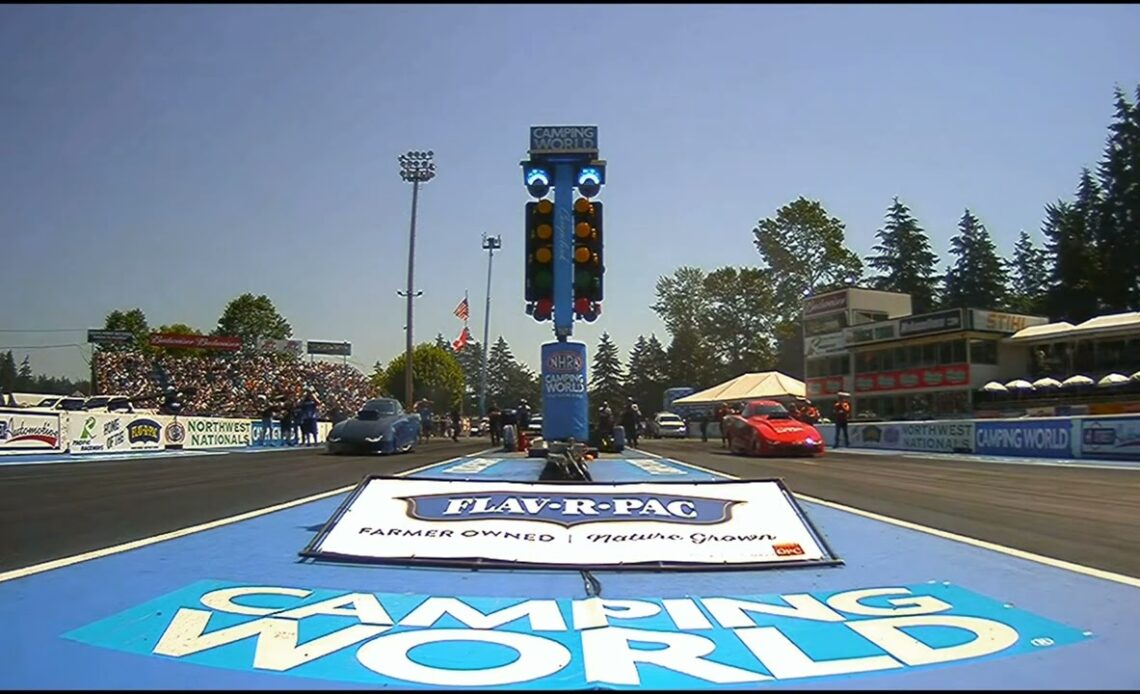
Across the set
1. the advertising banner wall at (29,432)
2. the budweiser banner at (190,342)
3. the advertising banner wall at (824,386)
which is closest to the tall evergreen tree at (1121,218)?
the advertising banner wall at (824,386)

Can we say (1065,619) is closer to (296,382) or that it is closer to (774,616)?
(774,616)

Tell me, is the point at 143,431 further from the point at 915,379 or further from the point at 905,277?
the point at 905,277

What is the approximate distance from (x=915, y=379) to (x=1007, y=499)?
41.8 meters

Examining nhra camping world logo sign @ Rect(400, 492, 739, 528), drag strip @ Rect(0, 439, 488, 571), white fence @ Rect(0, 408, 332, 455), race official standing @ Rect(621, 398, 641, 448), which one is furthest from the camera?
race official standing @ Rect(621, 398, 641, 448)

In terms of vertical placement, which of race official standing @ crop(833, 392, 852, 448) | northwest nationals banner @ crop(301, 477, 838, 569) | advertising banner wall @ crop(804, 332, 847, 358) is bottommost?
northwest nationals banner @ crop(301, 477, 838, 569)

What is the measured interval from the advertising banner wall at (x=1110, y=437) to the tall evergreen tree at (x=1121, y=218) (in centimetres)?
4721

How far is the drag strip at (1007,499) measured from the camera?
7.19 meters

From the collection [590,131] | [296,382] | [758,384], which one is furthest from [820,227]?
[590,131]

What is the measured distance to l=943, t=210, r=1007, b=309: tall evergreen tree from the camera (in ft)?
266

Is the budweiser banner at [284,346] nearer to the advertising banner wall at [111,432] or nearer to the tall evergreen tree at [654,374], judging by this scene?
the tall evergreen tree at [654,374]

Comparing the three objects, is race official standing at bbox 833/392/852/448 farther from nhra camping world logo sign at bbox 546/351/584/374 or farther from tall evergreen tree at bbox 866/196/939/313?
tall evergreen tree at bbox 866/196/939/313

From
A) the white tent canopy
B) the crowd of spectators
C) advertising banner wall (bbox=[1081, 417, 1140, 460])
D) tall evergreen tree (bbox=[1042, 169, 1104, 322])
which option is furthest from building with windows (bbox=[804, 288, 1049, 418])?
the crowd of spectators

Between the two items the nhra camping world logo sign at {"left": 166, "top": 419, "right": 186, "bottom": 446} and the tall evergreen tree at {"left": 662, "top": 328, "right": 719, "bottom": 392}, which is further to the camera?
the tall evergreen tree at {"left": 662, "top": 328, "right": 719, "bottom": 392}

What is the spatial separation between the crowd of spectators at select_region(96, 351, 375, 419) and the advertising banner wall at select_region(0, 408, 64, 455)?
84.7 feet
